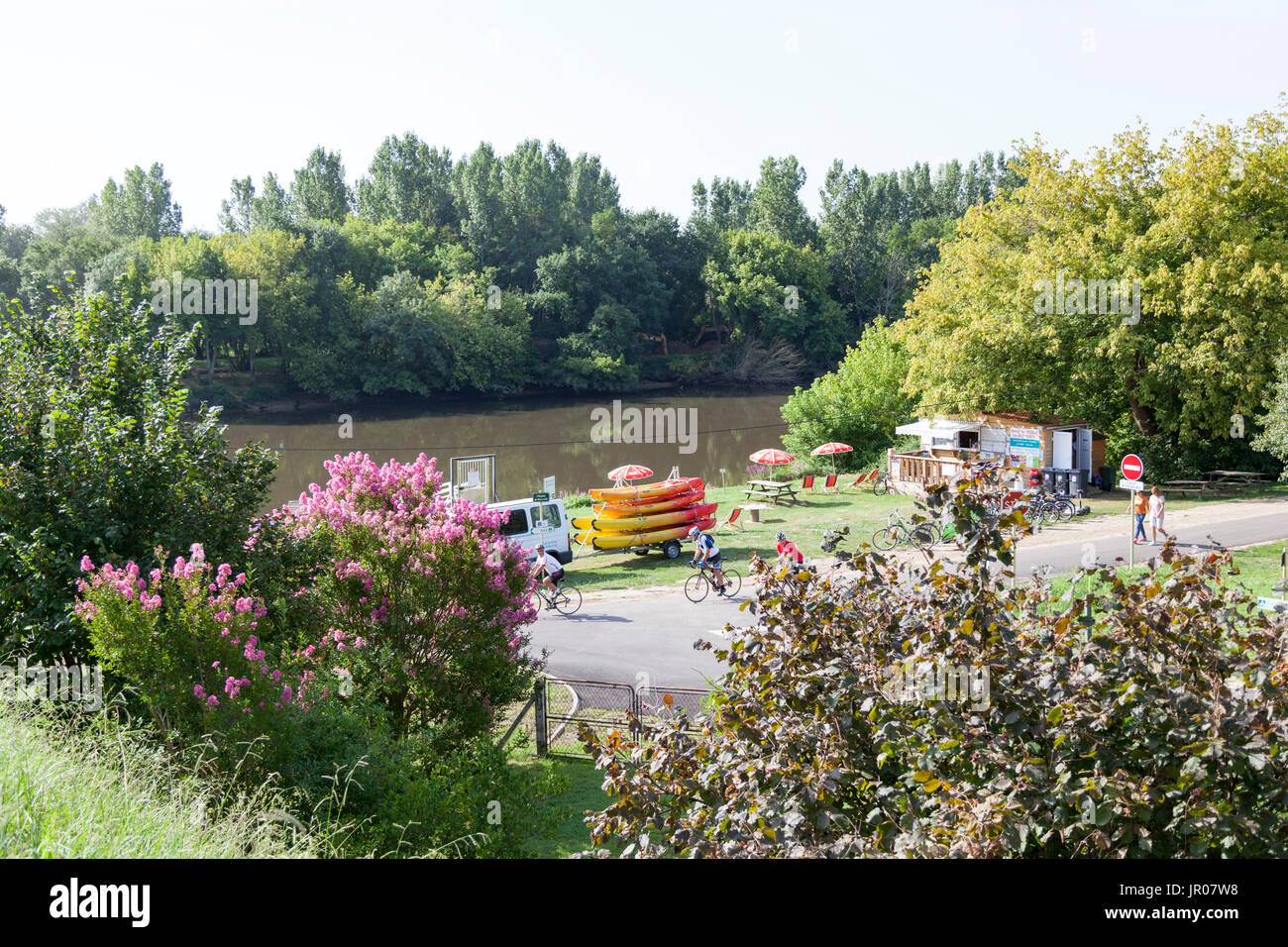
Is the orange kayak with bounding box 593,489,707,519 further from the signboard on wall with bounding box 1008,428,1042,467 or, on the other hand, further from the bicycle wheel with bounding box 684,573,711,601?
the signboard on wall with bounding box 1008,428,1042,467

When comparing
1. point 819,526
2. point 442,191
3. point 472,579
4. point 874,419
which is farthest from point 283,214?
point 472,579

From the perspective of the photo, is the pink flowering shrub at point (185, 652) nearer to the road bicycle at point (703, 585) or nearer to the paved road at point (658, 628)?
the paved road at point (658, 628)

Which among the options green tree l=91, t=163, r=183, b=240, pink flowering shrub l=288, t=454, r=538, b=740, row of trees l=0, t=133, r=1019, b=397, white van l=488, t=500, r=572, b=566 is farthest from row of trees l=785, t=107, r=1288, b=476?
green tree l=91, t=163, r=183, b=240

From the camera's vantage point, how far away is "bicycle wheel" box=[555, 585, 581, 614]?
21.1 meters

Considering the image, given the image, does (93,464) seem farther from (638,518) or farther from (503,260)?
(503,260)

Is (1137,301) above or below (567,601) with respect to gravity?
above

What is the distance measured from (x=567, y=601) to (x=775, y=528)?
32.1 ft

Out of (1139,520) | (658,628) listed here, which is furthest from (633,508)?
(1139,520)

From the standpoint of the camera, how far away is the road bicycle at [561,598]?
2098 centimetres

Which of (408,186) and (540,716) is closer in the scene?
(540,716)

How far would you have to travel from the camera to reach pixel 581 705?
46.6ft

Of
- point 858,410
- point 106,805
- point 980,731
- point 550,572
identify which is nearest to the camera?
point 980,731

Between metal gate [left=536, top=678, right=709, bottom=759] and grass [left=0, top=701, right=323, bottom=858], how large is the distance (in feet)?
21.7
